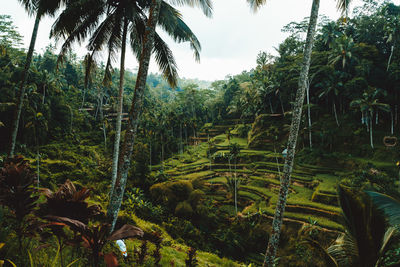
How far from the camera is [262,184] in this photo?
1802 cm

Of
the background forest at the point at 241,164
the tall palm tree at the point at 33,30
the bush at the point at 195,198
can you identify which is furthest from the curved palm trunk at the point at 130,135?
A: the bush at the point at 195,198

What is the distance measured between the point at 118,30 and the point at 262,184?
1610 centimetres

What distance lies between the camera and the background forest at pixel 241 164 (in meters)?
2.74

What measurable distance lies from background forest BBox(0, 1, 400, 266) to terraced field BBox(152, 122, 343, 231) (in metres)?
0.10

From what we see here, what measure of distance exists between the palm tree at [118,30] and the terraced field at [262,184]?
433 inches

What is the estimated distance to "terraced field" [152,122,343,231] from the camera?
12.6 meters

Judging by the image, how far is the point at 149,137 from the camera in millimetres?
30688

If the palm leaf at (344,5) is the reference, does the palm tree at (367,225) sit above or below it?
below

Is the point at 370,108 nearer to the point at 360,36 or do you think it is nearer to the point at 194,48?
the point at 360,36

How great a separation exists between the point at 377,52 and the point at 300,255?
2514 centimetres

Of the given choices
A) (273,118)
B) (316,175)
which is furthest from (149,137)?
(316,175)

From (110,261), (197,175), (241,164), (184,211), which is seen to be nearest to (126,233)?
(110,261)

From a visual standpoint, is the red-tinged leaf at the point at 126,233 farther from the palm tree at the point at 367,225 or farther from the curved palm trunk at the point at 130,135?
the palm tree at the point at 367,225

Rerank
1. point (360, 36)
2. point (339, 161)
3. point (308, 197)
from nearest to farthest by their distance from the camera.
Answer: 1. point (308, 197)
2. point (339, 161)
3. point (360, 36)
